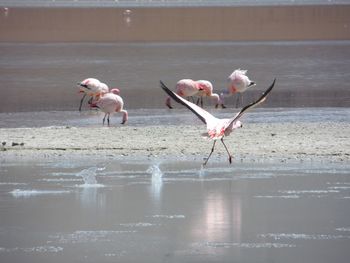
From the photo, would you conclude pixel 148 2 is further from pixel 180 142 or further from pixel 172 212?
pixel 172 212

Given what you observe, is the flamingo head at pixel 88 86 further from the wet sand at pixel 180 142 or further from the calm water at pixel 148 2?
the calm water at pixel 148 2

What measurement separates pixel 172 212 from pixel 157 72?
21.8m

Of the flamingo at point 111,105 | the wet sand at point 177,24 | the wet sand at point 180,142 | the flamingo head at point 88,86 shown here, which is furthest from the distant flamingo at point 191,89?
the wet sand at point 177,24

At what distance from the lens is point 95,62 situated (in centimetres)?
4047

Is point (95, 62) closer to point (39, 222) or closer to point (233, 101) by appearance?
point (233, 101)

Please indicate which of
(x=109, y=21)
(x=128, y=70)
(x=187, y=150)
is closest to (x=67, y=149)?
(x=187, y=150)

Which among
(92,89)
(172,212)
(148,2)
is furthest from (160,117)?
(148,2)

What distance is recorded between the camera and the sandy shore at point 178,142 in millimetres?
15930

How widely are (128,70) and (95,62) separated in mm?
5428

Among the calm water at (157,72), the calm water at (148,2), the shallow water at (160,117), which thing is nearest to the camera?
the shallow water at (160,117)

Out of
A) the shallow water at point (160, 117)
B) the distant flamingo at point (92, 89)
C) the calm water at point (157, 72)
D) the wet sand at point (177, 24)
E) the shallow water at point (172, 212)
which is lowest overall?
the shallow water at point (172, 212)

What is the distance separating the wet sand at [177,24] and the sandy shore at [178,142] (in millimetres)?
47545

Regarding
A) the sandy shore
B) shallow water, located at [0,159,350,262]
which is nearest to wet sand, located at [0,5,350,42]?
the sandy shore

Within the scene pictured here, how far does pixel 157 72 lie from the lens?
3372 centimetres
